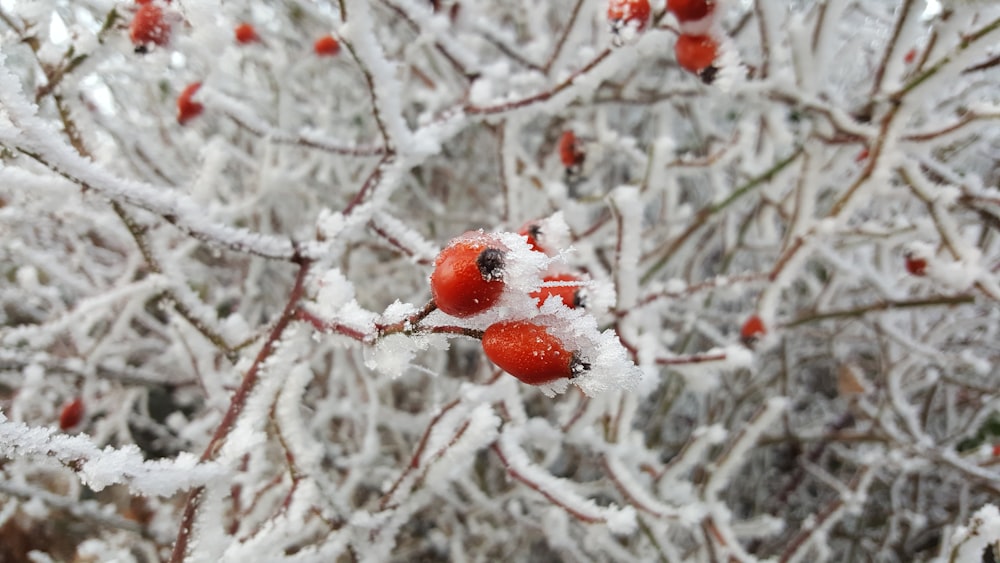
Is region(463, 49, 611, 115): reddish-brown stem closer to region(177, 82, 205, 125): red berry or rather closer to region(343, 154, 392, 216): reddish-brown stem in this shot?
region(343, 154, 392, 216): reddish-brown stem

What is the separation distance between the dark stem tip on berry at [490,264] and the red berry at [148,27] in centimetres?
90

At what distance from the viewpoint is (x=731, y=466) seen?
156 cm

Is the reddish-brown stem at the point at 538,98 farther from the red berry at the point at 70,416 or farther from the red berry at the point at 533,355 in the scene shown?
the red berry at the point at 70,416

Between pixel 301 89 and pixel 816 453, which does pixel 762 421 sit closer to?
pixel 816 453

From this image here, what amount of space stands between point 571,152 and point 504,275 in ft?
4.12

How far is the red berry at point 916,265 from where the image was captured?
149 cm

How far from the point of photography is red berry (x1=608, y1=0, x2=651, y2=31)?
3.74ft

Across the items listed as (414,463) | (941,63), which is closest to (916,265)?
(941,63)

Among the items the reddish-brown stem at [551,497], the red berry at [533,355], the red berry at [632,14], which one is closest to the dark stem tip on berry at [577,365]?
the red berry at [533,355]

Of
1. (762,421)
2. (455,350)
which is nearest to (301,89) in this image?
(455,350)

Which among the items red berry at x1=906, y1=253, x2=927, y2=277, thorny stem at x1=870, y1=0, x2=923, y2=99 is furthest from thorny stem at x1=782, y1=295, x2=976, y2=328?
thorny stem at x1=870, y1=0, x2=923, y2=99

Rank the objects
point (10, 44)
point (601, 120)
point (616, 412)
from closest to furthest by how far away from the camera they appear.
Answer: point (10, 44) < point (616, 412) < point (601, 120)

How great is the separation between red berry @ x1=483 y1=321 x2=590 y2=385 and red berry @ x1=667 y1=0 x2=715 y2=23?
0.80 metres

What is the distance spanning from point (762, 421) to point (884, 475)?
1.91 m
